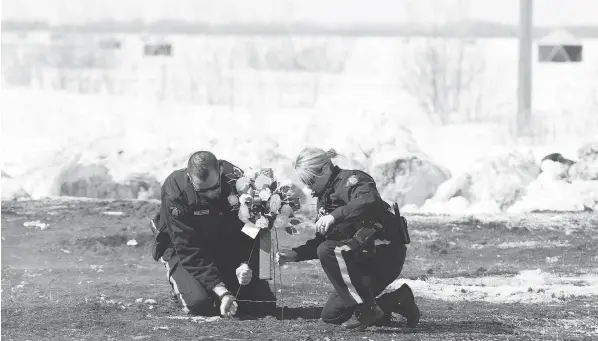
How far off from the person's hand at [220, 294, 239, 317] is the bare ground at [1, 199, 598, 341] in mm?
112

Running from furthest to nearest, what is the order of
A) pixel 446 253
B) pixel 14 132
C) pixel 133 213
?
pixel 14 132 < pixel 133 213 < pixel 446 253

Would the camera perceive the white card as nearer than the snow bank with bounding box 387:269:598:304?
Yes

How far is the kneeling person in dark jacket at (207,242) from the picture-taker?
8.56 m

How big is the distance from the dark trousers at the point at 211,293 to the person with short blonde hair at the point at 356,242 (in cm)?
73

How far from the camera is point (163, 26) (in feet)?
116

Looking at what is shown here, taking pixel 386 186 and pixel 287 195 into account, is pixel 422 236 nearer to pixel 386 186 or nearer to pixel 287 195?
pixel 386 186

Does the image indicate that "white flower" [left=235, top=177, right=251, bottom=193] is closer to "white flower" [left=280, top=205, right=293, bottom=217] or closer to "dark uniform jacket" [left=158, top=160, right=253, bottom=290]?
"dark uniform jacket" [left=158, top=160, right=253, bottom=290]

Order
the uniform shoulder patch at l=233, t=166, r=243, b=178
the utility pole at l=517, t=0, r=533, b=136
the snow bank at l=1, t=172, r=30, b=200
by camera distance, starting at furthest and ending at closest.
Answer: the utility pole at l=517, t=0, r=533, b=136 < the snow bank at l=1, t=172, r=30, b=200 < the uniform shoulder patch at l=233, t=166, r=243, b=178

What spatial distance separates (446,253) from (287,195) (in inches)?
213

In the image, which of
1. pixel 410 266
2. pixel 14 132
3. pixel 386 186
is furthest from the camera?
pixel 14 132

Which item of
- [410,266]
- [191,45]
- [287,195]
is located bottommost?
[410,266]

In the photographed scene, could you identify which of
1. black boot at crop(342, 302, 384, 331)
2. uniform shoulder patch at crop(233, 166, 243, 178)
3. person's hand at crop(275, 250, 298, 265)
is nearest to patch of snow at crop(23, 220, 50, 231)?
uniform shoulder patch at crop(233, 166, 243, 178)

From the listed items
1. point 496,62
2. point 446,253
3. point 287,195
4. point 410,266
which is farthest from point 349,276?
point 496,62

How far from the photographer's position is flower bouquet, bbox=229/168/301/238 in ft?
28.0
